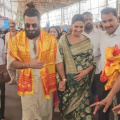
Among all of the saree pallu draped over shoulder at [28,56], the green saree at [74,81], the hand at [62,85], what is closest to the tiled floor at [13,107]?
the green saree at [74,81]

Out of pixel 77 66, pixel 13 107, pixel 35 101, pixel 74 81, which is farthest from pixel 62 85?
pixel 13 107

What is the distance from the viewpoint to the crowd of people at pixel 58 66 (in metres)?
2.22

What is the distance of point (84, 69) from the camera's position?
2.79 m

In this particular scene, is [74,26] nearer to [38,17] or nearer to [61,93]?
[38,17]

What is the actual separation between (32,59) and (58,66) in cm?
42

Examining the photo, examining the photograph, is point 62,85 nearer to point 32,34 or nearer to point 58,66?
point 58,66

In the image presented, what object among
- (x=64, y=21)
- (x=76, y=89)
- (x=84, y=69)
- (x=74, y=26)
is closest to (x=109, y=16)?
(x=74, y=26)

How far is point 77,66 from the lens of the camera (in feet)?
9.07

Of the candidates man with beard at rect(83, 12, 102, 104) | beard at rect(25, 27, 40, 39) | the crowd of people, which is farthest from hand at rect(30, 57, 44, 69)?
man with beard at rect(83, 12, 102, 104)

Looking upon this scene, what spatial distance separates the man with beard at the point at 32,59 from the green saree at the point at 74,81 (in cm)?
42

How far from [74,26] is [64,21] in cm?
2574

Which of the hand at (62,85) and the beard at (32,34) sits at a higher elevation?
the beard at (32,34)

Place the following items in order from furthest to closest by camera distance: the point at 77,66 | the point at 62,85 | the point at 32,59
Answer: the point at 77,66
the point at 62,85
the point at 32,59

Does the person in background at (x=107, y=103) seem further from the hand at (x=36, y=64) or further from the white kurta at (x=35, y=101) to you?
the white kurta at (x=35, y=101)
